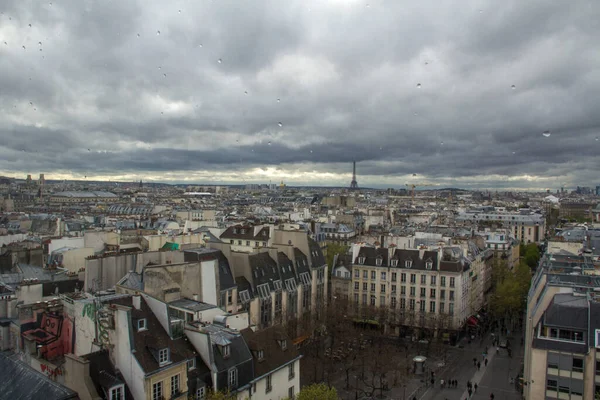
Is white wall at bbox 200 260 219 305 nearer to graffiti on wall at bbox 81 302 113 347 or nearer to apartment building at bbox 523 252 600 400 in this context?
graffiti on wall at bbox 81 302 113 347

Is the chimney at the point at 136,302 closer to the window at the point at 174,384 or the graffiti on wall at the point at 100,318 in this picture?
the graffiti on wall at the point at 100,318

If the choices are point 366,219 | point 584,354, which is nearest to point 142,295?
point 584,354

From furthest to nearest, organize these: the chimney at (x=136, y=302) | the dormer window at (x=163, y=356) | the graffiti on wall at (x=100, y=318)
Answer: the chimney at (x=136, y=302) < the graffiti on wall at (x=100, y=318) < the dormer window at (x=163, y=356)

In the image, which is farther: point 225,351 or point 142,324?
point 225,351

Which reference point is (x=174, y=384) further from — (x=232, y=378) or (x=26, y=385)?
(x=26, y=385)

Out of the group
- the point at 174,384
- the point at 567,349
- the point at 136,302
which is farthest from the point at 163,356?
the point at 567,349

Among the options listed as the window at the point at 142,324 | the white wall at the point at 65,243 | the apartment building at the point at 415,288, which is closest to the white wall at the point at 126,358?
the window at the point at 142,324

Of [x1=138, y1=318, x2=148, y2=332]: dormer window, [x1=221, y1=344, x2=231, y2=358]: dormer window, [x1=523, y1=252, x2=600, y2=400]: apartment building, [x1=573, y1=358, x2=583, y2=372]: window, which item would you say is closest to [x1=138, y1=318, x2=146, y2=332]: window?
[x1=138, y1=318, x2=148, y2=332]: dormer window
